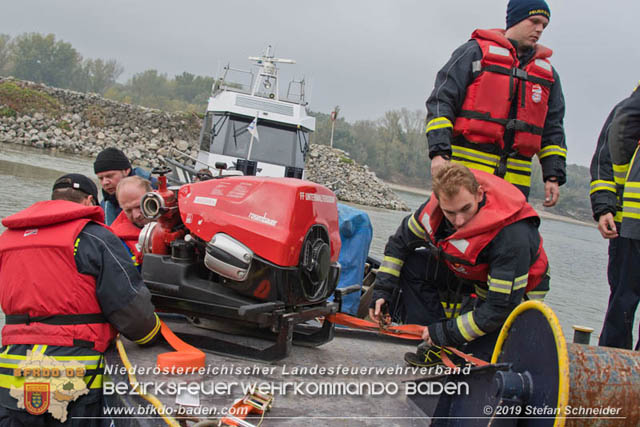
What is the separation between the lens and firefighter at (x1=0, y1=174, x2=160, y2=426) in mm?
2191

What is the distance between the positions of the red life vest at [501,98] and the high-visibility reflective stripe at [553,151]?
0.74ft

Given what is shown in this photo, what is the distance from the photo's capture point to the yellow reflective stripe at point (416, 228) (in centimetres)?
299

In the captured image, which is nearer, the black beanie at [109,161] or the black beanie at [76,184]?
the black beanie at [76,184]

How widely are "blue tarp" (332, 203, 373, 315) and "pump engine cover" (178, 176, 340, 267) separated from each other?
142cm

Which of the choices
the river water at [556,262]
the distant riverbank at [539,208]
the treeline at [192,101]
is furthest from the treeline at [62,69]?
the river water at [556,262]

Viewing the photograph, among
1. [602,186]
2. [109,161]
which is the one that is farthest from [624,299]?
[109,161]

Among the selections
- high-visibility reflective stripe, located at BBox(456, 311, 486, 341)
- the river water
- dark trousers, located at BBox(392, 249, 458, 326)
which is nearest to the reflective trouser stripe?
dark trousers, located at BBox(392, 249, 458, 326)

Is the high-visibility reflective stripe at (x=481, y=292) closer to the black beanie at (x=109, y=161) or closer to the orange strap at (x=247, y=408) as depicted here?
the orange strap at (x=247, y=408)

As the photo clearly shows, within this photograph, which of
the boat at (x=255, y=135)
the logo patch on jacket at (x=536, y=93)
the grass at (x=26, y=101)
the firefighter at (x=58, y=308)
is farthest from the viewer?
the grass at (x=26, y=101)

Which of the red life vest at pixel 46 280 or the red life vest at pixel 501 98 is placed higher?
the red life vest at pixel 501 98

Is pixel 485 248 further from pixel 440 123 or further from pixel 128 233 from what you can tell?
pixel 128 233

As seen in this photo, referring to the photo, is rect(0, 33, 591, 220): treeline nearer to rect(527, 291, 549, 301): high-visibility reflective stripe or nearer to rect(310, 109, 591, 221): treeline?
rect(310, 109, 591, 221): treeline

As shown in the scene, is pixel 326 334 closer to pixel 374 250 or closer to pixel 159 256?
pixel 159 256

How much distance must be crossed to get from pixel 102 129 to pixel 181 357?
33.2 meters
